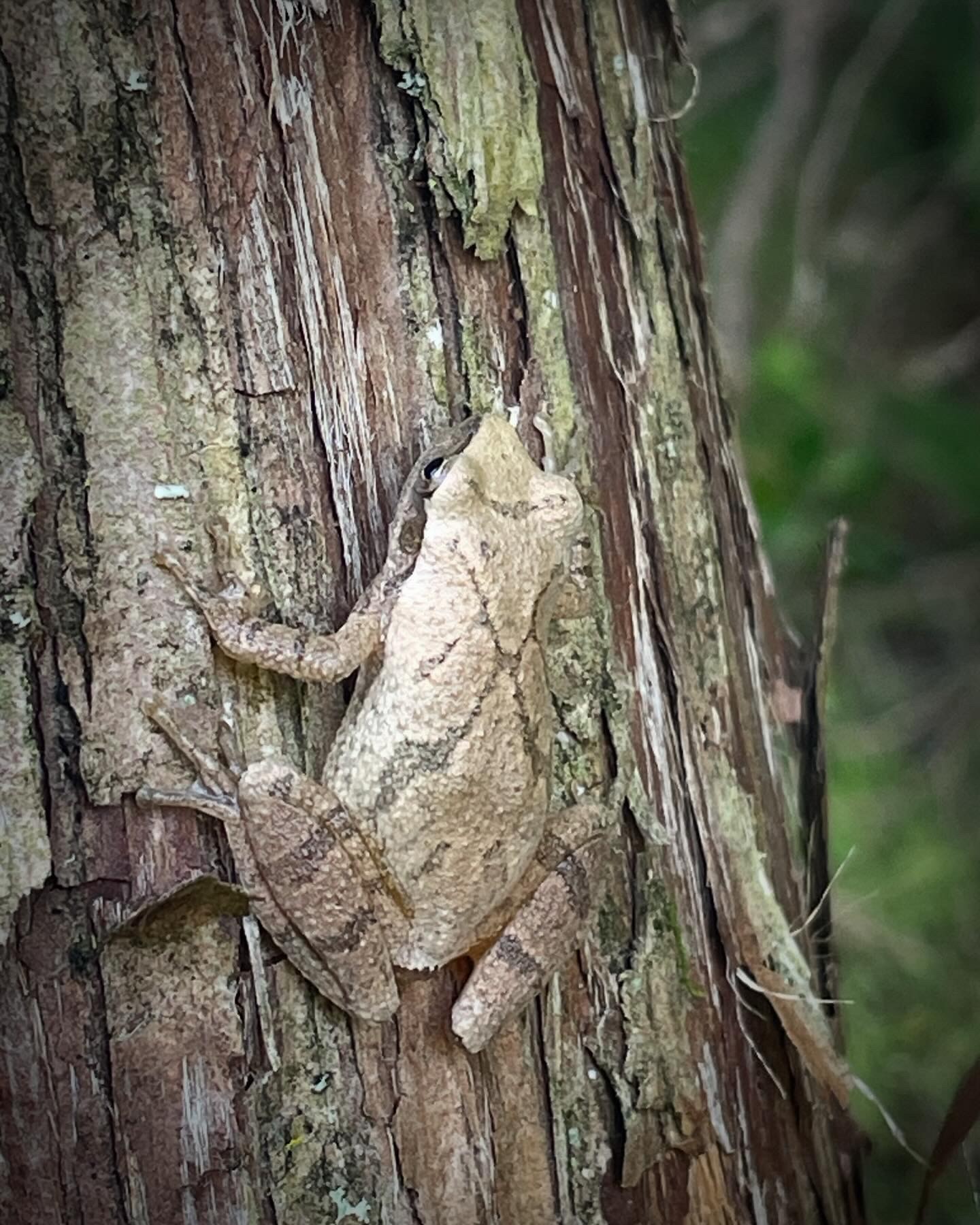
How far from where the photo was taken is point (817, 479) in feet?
12.5

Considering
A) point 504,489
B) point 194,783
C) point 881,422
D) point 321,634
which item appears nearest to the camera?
point 194,783

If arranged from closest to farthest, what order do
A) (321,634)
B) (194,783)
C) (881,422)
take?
1. (194,783)
2. (321,634)
3. (881,422)

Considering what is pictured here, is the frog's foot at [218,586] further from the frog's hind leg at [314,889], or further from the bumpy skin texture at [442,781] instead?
the frog's hind leg at [314,889]

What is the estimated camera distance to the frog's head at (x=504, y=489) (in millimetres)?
2127

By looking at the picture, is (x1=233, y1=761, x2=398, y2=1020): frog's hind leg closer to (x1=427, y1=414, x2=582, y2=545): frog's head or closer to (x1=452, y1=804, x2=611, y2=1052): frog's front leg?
(x1=452, y1=804, x2=611, y2=1052): frog's front leg

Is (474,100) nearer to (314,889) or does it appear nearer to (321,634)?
(321,634)

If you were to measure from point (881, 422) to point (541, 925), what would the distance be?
107 inches

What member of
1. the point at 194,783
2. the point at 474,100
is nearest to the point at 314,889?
the point at 194,783

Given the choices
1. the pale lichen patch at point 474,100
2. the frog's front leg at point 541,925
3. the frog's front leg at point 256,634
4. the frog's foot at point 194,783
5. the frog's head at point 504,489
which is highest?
the pale lichen patch at point 474,100

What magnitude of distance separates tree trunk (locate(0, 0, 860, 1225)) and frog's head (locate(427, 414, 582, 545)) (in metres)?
0.08

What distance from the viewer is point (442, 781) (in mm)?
2131

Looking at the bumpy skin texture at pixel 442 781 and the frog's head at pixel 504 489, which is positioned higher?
the frog's head at pixel 504 489

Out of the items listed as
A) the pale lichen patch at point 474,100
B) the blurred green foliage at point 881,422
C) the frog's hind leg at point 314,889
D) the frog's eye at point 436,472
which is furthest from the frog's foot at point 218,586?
the blurred green foliage at point 881,422

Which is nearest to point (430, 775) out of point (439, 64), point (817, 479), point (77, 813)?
point (77, 813)
